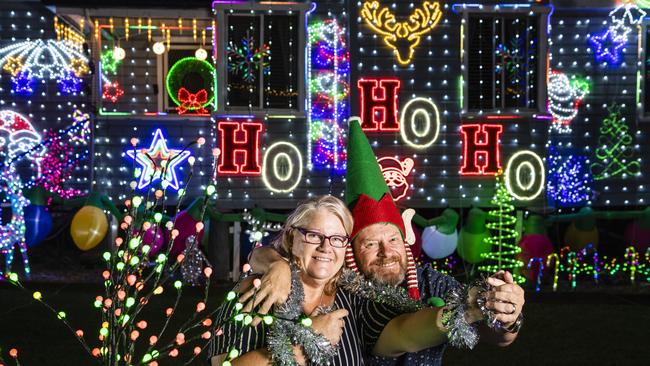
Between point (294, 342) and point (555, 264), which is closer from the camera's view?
point (294, 342)

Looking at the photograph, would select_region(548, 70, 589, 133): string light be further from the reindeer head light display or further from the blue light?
the blue light

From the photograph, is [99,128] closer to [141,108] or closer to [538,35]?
[141,108]

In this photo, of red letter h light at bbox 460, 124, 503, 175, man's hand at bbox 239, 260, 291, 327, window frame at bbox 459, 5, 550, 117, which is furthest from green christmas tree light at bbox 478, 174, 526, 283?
man's hand at bbox 239, 260, 291, 327

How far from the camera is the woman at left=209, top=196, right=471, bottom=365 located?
2742 millimetres

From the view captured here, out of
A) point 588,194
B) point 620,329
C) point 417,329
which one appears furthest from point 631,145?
point 417,329

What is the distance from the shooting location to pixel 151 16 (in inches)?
493

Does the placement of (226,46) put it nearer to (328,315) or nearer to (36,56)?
(36,56)

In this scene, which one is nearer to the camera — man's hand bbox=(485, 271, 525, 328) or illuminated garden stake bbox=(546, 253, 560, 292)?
man's hand bbox=(485, 271, 525, 328)

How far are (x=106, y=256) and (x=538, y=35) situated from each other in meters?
11.5

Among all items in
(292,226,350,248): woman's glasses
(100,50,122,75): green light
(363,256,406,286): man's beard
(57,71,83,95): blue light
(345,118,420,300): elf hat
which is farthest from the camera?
(57,71,83,95): blue light

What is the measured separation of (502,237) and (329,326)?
9.03m

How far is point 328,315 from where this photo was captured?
108 inches

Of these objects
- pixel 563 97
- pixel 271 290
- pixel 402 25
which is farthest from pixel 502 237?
pixel 271 290

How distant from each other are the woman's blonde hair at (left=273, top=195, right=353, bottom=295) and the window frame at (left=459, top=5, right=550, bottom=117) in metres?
9.72
